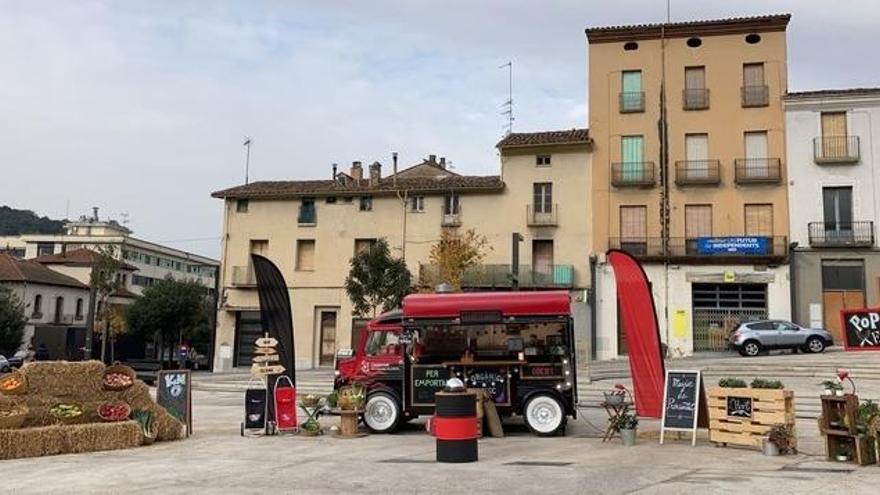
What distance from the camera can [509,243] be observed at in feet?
128

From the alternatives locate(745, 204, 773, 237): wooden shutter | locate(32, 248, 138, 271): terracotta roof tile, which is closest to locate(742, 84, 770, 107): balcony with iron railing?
locate(745, 204, 773, 237): wooden shutter

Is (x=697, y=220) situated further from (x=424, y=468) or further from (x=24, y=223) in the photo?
(x=24, y=223)

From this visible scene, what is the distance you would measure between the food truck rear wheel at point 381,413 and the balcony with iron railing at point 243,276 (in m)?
A: 28.7

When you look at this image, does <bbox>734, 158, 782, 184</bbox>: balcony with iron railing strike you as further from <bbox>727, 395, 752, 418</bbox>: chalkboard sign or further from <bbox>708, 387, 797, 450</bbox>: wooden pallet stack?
<bbox>727, 395, 752, 418</bbox>: chalkboard sign

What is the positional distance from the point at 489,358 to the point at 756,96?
28.5m

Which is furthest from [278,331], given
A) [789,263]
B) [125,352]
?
[125,352]

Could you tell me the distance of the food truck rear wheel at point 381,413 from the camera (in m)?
14.4

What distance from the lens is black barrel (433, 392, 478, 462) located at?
10445mm

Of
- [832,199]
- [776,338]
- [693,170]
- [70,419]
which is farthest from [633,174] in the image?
[70,419]

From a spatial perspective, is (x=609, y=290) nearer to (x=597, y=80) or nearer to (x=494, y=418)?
(x=597, y=80)

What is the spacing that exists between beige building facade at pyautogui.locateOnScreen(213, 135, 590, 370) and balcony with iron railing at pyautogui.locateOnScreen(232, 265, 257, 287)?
56 millimetres

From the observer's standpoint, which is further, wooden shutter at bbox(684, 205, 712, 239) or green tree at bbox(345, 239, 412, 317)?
wooden shutter at bbox(684, 205, 712, 239)

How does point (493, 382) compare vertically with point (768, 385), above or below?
below

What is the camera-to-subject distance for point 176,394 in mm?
14438
